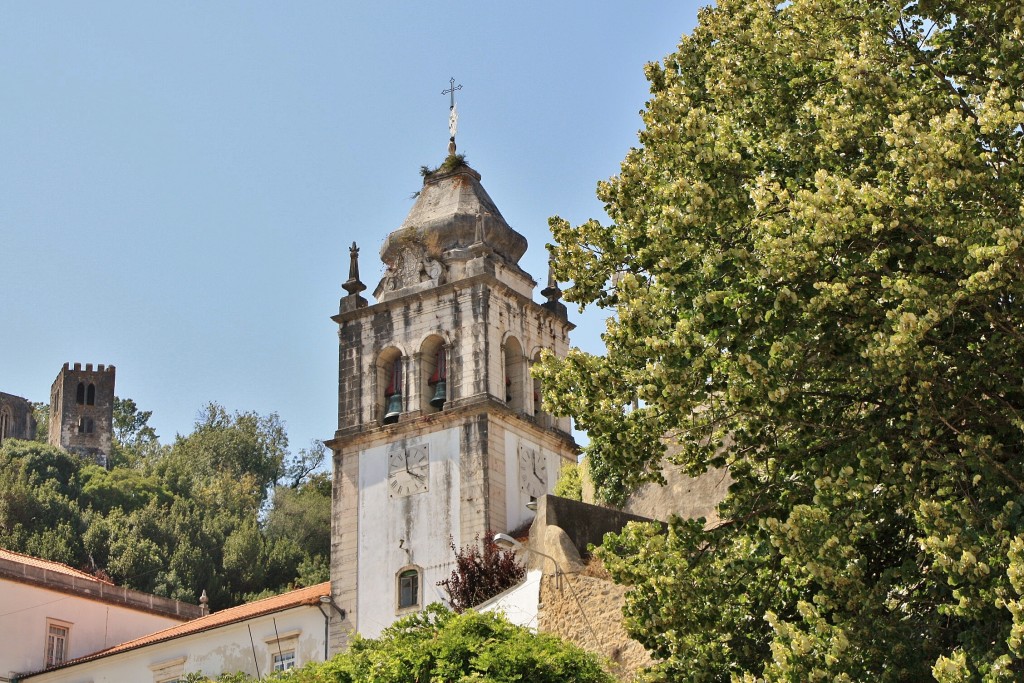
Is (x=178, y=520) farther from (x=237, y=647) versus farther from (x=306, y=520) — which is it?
(x=237, y=647)

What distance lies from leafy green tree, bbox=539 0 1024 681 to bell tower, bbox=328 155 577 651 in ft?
65.9

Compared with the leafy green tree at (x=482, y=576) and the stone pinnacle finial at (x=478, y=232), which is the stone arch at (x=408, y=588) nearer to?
the leafy green tree at (x=482, y=576)

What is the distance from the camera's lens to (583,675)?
20.4 meters

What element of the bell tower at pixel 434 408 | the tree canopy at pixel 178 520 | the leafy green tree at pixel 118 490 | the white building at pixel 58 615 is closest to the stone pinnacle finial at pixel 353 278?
the bell tower at pixel 434 408

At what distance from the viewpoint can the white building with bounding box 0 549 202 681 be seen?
40.8m

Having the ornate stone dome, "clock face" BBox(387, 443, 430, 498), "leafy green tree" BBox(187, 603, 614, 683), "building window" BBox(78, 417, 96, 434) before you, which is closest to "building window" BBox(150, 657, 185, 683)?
"clock face" BBox(387, 443, 430, 498)

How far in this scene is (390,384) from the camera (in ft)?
131

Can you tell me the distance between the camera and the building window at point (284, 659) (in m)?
36.0

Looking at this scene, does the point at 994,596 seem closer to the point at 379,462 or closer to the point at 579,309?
the point at 579,309

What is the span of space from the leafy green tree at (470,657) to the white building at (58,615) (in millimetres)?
21180

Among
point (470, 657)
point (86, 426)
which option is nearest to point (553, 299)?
point (470, 657)

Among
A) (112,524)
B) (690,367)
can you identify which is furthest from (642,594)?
(112,524)

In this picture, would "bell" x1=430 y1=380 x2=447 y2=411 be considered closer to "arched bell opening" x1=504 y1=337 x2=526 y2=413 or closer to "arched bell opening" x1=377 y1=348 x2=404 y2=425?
"arched bell opening" x1=377 y1=348 x2=404 y2=425

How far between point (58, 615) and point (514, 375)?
13.5 meters
